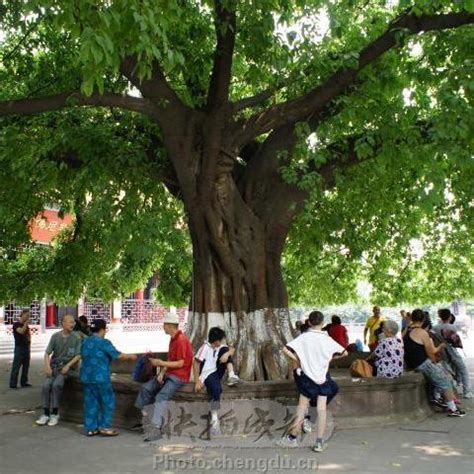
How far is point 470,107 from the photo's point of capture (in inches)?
339

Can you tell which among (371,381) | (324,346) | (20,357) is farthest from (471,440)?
(20,357)

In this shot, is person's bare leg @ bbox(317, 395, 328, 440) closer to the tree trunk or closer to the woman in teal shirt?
the woman in teal shirt

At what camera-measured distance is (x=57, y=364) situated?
380 inches

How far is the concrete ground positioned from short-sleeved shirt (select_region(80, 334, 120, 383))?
75 centimetres

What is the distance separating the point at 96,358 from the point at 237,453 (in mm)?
2243

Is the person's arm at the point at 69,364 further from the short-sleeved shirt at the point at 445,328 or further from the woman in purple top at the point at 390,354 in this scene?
the short-sleeved shirt at the point at 445,328

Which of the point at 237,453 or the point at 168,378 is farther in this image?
the point at 168,378

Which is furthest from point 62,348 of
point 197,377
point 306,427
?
point 306,427

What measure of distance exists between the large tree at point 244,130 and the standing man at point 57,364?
1.80 meters

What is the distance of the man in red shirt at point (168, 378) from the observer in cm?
839

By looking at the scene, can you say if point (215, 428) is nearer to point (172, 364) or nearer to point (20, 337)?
point (172, 364)

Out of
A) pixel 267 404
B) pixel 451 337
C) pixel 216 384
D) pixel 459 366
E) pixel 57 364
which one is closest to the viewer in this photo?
pixel 216 384

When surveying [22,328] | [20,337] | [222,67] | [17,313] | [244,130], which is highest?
[222,67]

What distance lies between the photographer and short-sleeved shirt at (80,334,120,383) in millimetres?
8562
